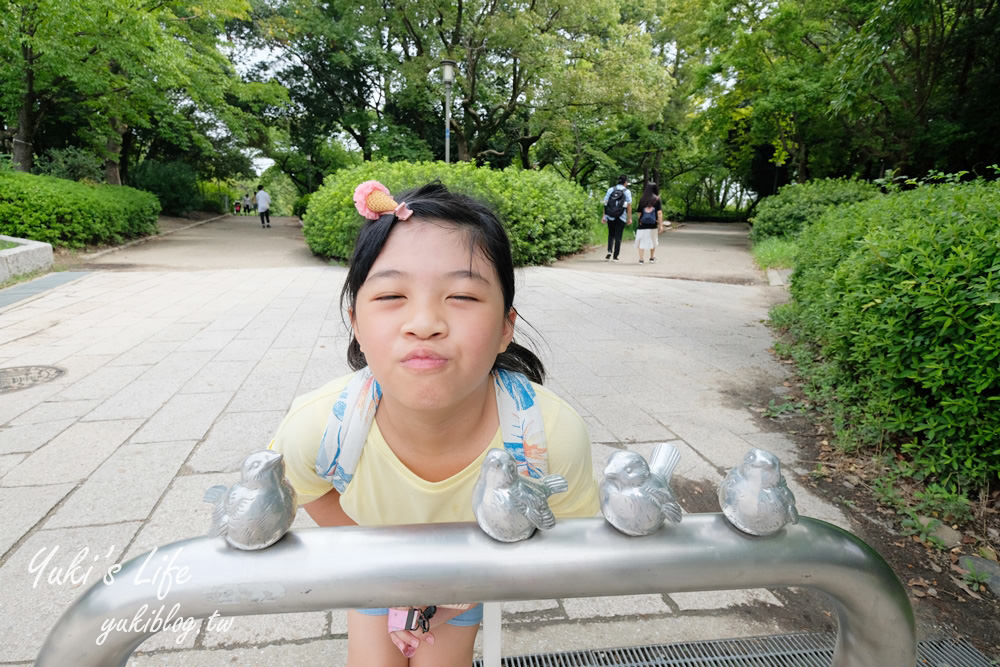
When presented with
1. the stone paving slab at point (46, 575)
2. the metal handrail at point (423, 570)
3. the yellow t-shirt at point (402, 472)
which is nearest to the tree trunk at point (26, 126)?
the stone paving slab at point (46, 575)

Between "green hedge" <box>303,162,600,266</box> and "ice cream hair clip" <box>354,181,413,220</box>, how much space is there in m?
8.80

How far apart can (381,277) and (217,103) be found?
1756cm

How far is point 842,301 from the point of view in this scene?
3.30m

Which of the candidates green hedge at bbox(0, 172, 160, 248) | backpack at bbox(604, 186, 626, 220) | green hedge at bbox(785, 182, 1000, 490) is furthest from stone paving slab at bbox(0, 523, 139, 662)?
backpack at bbox(604, 186, 626, 220)

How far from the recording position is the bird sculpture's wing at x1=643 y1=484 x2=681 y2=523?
68 cm

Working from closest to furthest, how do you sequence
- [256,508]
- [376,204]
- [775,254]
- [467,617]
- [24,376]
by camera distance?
[256,508] < [376,204] < [467,617] < [24,376] < [775,254]

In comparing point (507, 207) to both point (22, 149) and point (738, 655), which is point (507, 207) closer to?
point (738, 655)

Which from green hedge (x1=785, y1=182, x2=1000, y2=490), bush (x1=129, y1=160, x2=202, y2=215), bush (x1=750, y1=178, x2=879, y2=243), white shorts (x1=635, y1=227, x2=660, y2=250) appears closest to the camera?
green hedge (x1=785, y1=182, x2=1000, y2=490)

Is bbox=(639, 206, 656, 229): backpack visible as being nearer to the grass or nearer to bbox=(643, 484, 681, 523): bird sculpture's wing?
the grass

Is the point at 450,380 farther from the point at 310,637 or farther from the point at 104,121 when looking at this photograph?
the point at 104,121

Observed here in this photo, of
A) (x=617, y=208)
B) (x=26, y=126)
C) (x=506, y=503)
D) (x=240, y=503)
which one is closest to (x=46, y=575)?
(x=240, y=503)

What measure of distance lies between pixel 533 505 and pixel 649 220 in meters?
11.2

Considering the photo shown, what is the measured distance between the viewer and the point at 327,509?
1.51 meters

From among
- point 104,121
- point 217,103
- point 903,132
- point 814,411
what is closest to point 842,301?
Answer: point 814,411
